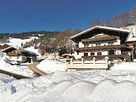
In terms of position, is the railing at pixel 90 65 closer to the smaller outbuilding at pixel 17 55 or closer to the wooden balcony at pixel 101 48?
the wooden balcony at pixel 101 48

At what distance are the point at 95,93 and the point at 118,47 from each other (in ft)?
112

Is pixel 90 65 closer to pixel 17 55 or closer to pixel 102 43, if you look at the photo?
pixel 102 43

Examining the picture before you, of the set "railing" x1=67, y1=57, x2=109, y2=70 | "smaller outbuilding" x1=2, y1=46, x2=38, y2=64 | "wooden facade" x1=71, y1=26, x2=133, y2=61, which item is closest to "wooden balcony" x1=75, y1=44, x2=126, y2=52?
"wooden facade" x1=71, y1=26, x2=133, y2=61

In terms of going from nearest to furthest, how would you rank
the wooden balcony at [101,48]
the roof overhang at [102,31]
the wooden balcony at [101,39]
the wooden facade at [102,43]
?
the wooden balcony at [101,48] → the wooden facade at [102,43] → the roof overhang at [102,31] → the wooden balcony at [101,39]

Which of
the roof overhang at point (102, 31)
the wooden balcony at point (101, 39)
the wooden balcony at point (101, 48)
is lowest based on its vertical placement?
the wooden balcony at point (101, 48)

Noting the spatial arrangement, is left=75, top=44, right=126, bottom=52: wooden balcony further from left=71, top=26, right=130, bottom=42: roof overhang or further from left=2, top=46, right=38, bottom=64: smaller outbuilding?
left=2, top=46, right=38, bottom=64: smaller outbuilding

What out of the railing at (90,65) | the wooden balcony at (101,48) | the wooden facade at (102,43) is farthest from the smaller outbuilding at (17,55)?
the railing at (90,65)

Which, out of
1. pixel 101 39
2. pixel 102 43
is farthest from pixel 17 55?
pixel 101 39

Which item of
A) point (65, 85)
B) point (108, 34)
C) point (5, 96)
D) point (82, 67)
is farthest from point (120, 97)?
point (108, 34)

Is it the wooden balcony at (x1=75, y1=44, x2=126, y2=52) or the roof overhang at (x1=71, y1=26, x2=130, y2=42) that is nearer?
the wooden balcony at (x1=75, y1=44, x2=126, y2=52)

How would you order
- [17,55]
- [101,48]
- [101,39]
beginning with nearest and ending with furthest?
[101,48] < [101,39] < [17,55]

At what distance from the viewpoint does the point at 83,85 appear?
8203 millimetres

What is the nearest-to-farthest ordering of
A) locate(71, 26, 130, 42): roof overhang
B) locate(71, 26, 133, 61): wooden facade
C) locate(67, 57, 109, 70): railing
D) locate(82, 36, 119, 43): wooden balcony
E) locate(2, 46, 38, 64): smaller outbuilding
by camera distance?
locate(67, 57, 109, 70): railing → locate(71, 26, 133, 61): wooden facade → locate(71, 26, 130, 42): roof overhang → locate(82, 36, 119, 43): wooden balcony → locate(2, 46, 38, 64): smaller outbuilding

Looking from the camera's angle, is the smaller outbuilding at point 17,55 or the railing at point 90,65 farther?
the smaller outbuilding at point 17,55
